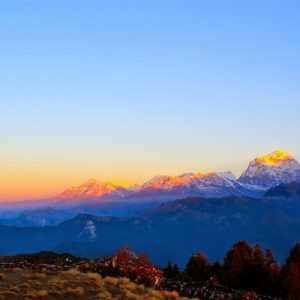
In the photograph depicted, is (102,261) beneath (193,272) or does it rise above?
above

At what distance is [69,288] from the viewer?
42.3 meters

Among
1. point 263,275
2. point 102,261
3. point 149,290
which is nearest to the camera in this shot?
point 149,290

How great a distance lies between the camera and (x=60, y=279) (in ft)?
155

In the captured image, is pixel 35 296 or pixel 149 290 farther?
pixel 149 290

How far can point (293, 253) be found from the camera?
100 m

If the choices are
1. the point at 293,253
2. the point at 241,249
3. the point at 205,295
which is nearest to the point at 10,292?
the point at 205,295

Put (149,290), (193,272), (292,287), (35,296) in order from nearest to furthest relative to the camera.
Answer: (35,296)
(149,290)
(292,287)
(193,272)

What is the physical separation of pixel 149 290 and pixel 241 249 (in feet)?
169

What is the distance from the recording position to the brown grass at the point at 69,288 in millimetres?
39969

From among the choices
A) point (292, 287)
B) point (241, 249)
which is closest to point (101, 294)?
point (292, 287)

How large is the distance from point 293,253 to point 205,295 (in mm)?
53954

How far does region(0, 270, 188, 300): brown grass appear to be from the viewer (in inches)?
1574

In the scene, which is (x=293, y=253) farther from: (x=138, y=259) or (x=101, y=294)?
(x=101, y=294)

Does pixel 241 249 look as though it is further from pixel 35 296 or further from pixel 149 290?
pixel 35 296
